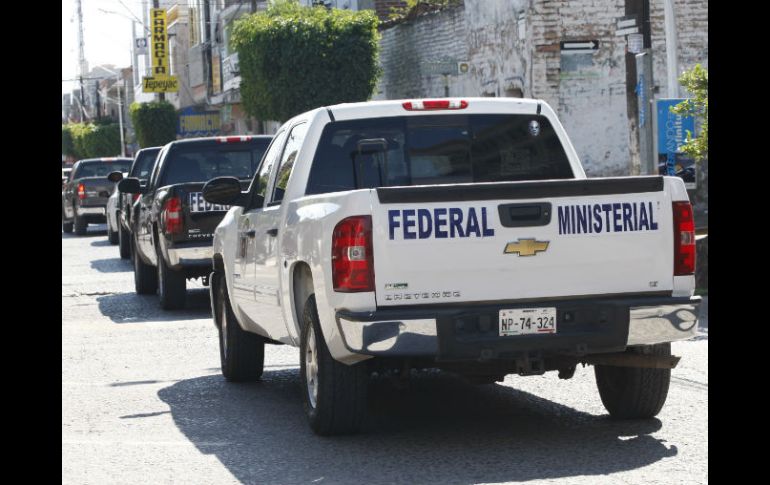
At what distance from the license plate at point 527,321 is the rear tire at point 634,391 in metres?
0.92

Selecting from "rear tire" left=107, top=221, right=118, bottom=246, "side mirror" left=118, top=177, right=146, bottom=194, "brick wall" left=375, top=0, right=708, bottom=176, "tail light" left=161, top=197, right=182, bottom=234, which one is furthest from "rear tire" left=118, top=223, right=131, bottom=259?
"brick wall" left=375, top=0, right=708, bottom=176

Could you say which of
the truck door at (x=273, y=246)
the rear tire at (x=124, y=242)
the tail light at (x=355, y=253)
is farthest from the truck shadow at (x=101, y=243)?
the tail light at (x=355, y=253)

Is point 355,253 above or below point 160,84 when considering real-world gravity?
below

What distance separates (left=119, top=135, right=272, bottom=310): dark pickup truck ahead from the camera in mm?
15617

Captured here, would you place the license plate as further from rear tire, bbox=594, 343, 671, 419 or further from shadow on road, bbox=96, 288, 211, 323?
shadow on road, bbox=96, 288, 211, 323

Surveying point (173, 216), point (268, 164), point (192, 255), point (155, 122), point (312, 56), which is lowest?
point (192, 255)

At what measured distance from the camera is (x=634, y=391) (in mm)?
8227

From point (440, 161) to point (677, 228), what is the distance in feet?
5.97

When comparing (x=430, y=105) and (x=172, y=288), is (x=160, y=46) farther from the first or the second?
(x=430, y=105)

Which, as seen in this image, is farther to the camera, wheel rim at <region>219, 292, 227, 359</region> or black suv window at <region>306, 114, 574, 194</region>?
wheel rim at <region>219, 292, 227, 359</region>

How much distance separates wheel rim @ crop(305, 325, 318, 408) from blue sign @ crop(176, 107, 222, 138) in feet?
207

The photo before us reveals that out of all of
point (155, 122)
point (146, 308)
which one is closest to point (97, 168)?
point (146, 308)

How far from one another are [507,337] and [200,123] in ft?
212

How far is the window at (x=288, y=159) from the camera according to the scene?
903 cm
